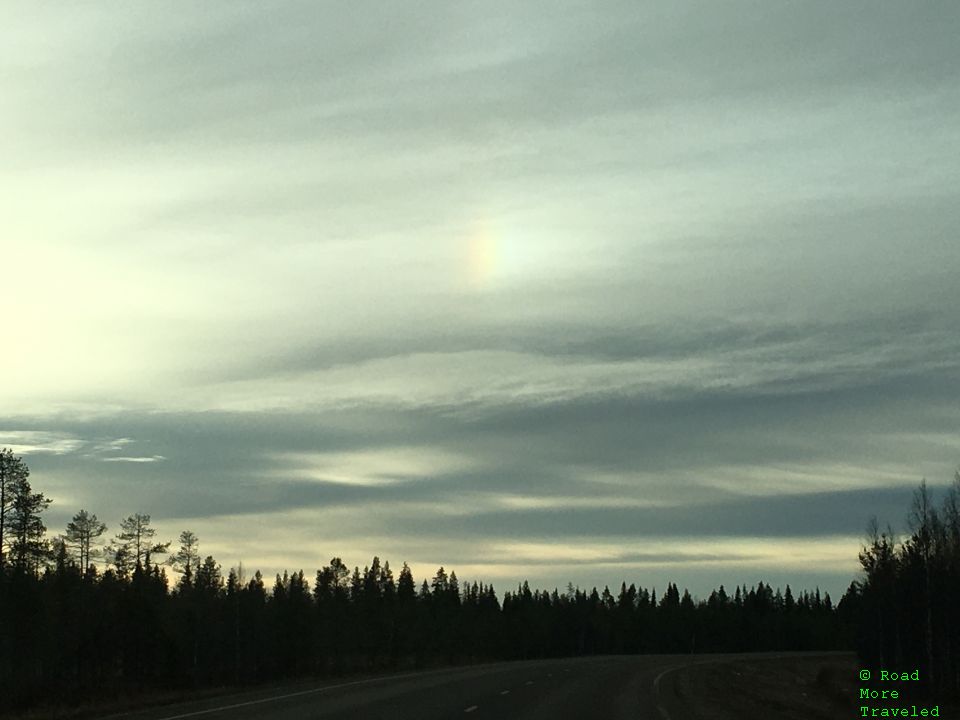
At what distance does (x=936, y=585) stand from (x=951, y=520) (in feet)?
73.7

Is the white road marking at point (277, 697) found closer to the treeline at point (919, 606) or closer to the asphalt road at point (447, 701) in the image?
the asphalt road at point (447, 701)

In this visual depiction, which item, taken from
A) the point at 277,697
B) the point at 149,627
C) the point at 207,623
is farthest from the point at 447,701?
the point at 207,623

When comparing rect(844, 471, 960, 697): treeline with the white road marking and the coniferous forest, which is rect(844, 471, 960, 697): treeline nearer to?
the coniferous forest

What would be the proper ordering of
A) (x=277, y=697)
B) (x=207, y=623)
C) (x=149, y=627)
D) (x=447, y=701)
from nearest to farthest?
(x=447, y=701) < (x=277, y=697) < (x=149, y=627) < (x=207, y=623)

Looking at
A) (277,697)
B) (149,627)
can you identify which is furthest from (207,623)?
(277,697)

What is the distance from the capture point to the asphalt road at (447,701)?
31125 millimetres

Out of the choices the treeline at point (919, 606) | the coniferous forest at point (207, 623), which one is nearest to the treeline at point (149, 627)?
the coniferous forest at point (207, 623)

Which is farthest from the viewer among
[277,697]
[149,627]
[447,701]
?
[149,627]

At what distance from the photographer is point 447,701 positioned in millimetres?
37719

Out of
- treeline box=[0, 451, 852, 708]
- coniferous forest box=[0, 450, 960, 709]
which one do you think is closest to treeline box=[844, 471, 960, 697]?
coniferous forest box=[0, 450, 960, 709]

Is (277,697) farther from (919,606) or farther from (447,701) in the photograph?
(919,606)

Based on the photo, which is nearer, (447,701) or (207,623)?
(447,701)

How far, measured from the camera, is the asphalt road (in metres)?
31.1

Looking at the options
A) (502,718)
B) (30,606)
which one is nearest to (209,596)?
(30,606)
